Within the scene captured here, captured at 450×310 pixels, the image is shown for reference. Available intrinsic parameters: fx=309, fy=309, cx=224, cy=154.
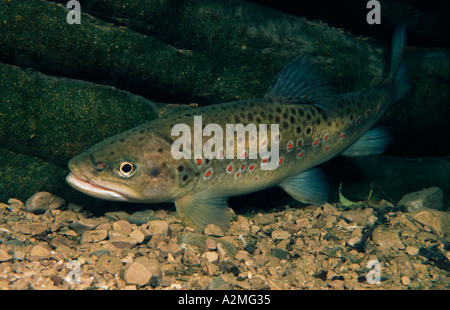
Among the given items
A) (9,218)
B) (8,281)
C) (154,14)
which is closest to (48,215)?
(9,218)

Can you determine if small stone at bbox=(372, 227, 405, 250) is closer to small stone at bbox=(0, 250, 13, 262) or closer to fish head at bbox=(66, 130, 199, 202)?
fish head at bbox=(66, 130, 199, 202)

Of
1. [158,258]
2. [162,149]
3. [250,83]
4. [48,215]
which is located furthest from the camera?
[250,83]

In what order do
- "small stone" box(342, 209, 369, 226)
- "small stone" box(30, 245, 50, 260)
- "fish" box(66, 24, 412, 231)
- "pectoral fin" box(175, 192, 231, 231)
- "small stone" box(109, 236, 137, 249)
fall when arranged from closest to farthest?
"small stone" box(30, 245, 50, 260), "small stone" box(109, 236, 137, 249), "fish" box(66, 24, 412, 231), "pectoral fin" box(175, 192, 231, 231), "small stone" box(342, 209, 369, 226)

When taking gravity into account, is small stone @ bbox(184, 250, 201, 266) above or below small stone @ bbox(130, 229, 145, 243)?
below

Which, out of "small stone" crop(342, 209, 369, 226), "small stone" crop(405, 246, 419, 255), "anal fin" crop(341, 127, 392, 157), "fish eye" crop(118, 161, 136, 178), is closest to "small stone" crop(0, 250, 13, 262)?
"fish eye" crop(118, 161, 136, 178)

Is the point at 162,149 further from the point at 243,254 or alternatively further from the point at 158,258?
the point at 243,254
